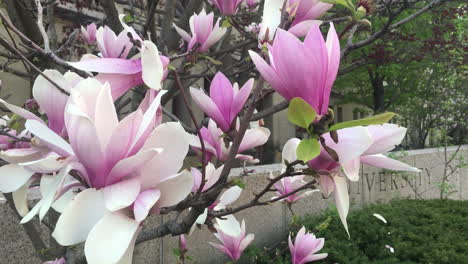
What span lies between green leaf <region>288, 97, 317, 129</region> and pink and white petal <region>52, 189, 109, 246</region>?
32cm

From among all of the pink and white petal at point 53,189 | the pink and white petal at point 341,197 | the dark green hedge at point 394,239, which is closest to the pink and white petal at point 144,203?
the pink and white petal at point 53,189

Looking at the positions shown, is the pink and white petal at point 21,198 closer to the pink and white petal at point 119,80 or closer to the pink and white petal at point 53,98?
the pink and white petal at point 53,98

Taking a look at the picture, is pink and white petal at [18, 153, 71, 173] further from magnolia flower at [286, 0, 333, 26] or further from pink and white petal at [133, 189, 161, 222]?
magnolia flower at [286, 0, 333, 26]

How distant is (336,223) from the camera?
521cm

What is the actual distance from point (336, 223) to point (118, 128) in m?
4.93

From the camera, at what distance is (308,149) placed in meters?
0.72

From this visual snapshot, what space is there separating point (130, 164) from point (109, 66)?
208 mm

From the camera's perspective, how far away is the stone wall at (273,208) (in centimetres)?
276

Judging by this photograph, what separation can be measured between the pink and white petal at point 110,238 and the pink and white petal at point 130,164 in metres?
0.06

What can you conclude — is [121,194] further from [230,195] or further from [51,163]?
[230,195]

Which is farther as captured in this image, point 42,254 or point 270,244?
point 270,244

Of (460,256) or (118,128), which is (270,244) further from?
(118,128)

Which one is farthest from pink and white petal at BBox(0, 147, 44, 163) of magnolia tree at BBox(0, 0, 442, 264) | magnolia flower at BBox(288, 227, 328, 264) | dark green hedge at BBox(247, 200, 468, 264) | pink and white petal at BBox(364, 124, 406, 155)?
dark green hedge at BBox(247, 200, 468, 264)

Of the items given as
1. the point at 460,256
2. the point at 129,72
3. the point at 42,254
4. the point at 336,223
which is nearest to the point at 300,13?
the point at 129,72
